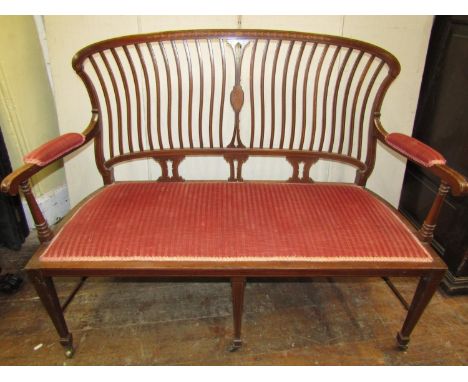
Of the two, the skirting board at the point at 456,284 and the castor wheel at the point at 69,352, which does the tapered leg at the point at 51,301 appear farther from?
the skirting board at the point at 456,284

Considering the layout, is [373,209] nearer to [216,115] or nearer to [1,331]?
[216,115]

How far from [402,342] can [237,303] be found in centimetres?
73

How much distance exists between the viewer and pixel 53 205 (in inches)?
84.4

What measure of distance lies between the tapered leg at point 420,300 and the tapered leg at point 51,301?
4.42 ft

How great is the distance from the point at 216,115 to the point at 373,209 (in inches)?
36.7

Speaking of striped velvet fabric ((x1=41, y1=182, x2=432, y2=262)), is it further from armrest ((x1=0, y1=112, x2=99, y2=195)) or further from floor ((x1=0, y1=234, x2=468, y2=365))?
floor ((x1=0, y1=234, x2=468, y2=365))

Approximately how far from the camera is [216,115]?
73.1 inches

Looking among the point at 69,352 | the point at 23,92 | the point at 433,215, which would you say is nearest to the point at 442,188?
the point at 433,215

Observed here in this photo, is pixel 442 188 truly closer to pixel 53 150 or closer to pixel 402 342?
pixel 402 342

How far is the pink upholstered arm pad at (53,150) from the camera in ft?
3.93

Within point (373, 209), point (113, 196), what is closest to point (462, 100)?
point (373, 209)

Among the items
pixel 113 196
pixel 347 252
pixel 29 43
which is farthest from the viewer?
pixel 29 43

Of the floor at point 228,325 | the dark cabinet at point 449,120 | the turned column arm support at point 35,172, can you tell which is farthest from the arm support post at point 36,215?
the dark cabinet at point 449,120

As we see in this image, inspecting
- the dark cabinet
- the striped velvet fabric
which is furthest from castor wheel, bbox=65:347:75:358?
the dark cabinet
